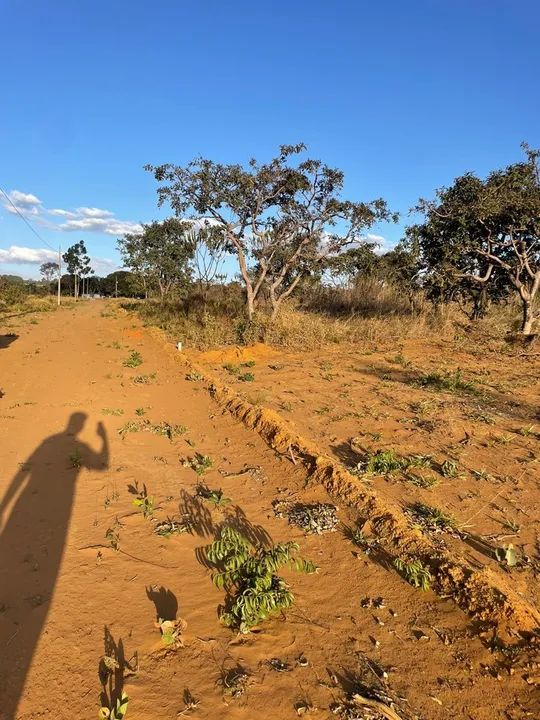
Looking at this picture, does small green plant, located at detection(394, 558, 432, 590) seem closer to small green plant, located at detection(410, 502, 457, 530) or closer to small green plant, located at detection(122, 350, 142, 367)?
small green plant, located at detection(410, 502, 457, 530)

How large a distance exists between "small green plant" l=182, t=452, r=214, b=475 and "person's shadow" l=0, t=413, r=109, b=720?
0.92 metres

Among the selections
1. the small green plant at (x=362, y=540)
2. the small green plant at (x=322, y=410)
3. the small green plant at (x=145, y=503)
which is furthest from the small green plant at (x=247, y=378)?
the small green plant at (x=362, y=540)

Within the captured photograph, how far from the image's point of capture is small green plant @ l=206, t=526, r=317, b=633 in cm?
278

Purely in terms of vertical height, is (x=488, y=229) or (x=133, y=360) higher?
(x=488, y=229)

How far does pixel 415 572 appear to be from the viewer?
3.13 meters

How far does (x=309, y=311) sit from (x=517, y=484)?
14880mm

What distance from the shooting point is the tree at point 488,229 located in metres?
11.2

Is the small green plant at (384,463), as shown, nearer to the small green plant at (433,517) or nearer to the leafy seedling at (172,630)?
the small green plant at (433,517)

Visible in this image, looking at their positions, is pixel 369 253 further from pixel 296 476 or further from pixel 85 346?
pixel 296 476

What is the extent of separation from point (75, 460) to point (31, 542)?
1.58 metres

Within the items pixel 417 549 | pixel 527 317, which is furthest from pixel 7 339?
pixel 527 317

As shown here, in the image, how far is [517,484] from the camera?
4234 mm

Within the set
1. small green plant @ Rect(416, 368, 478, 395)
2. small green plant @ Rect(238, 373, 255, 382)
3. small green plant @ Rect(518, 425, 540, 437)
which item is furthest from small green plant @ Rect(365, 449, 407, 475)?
small green plant @ Rect(238, 373, 255, 382)

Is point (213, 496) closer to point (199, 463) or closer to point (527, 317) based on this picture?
point (199, 463)
